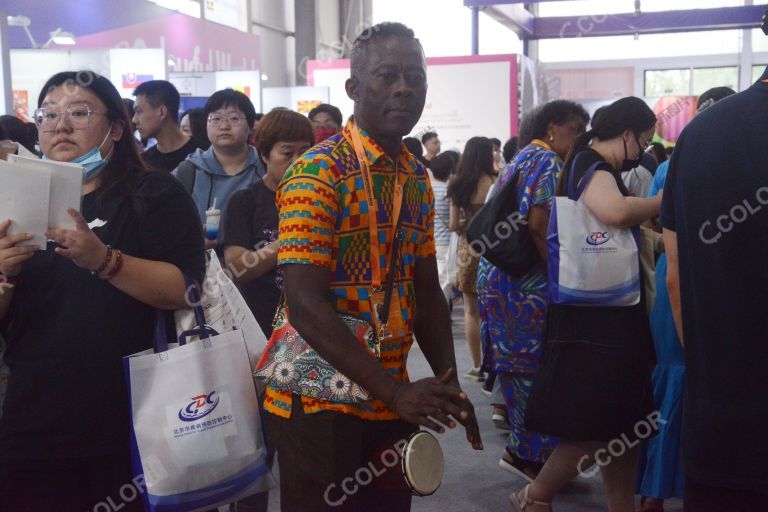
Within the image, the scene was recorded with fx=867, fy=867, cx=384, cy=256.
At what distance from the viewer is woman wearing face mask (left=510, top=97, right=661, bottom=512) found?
114 inches

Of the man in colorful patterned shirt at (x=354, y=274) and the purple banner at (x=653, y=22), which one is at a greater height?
the purple banner at (x=653, y=22)

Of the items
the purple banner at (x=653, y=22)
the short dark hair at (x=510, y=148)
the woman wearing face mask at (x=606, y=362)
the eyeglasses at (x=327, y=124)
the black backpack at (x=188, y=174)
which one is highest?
the purple banner at (x=653, y=22)

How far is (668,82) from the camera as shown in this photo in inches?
875

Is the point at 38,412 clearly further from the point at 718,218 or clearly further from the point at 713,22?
the point at 713,22

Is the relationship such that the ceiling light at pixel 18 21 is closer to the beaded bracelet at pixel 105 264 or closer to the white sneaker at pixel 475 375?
the white sneaker at pixel 475 375

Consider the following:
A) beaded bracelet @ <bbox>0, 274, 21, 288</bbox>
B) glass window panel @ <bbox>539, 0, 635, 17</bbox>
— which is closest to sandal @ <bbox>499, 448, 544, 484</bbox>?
beaded bracelet @ <bbox>0, 274, 21, 288</bbox>

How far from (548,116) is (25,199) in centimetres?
257

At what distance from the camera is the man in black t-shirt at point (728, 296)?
4.76ft

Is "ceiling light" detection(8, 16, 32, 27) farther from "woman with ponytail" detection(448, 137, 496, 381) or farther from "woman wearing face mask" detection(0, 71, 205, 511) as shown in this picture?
"woman wearing face mask" detection(0, 71, 205, 511)

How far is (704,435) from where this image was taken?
59.2 inches

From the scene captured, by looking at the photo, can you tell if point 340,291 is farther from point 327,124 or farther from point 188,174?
point 327,124

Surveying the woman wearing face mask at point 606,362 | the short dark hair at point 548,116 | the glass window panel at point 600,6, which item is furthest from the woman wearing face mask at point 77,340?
the glass window panel at point 600,6

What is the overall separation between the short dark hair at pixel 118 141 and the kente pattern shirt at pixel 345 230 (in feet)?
1.41

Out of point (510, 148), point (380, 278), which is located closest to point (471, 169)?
point (510, 148)
